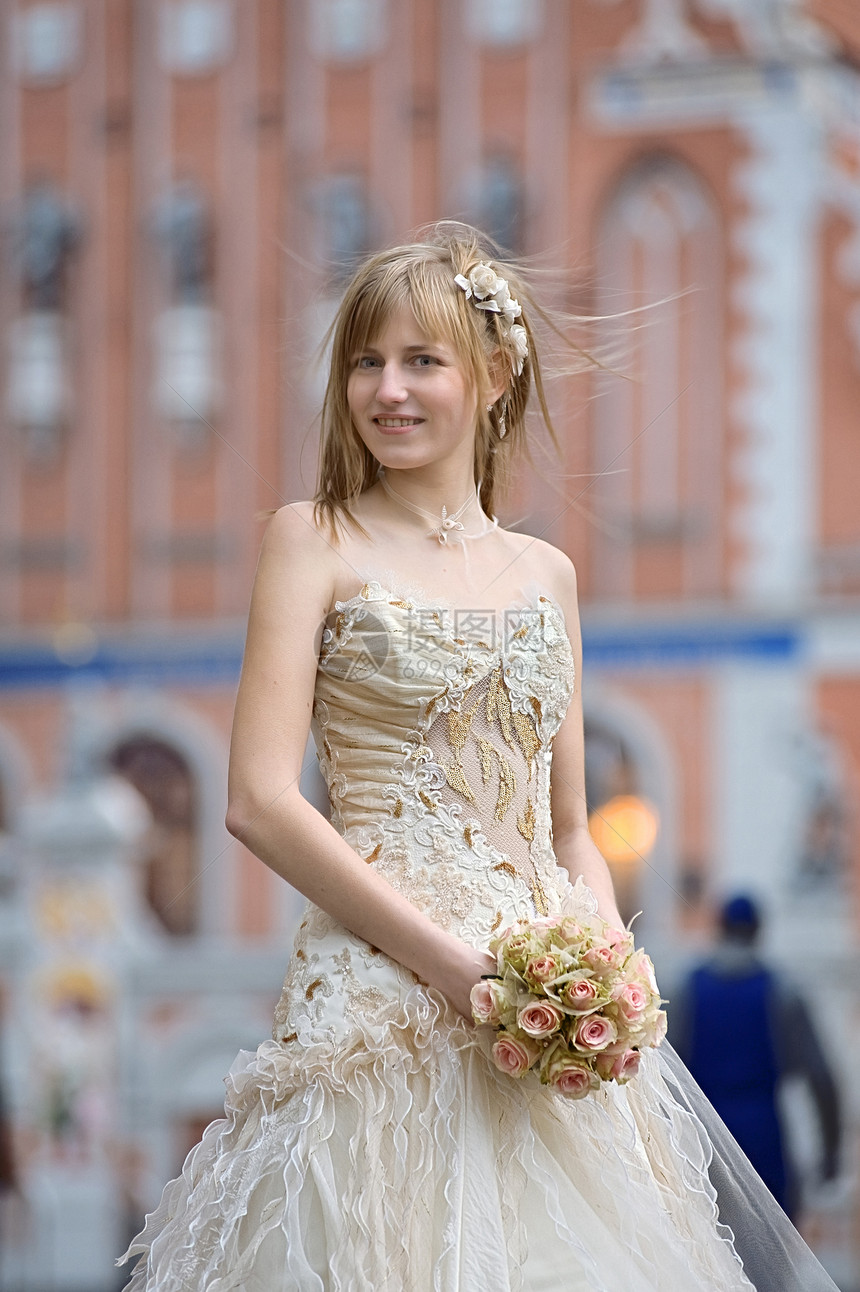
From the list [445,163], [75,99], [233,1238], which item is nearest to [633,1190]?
[233,1238]

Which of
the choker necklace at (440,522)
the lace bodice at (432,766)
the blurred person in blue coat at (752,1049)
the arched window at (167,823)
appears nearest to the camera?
the lace bodice at (432,766)

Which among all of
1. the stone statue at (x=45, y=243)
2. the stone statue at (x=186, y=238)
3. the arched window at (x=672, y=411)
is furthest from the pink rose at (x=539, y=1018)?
the stone statue at (x=45, y=243)

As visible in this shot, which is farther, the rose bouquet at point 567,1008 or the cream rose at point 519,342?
the cream rose at point 519,342

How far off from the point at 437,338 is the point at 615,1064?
668 millimetres

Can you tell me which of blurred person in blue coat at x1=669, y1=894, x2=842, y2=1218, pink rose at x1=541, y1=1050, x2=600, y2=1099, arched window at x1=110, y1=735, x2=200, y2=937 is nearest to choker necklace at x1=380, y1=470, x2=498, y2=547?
pink rose at x1=541, y1=1050, x2=600, y2=1099

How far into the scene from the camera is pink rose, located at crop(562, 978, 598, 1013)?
1442mm

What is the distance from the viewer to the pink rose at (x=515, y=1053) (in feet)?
4.76

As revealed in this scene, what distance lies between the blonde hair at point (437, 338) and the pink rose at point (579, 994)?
48 centimetres

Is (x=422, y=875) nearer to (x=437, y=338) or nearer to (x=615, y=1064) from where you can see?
(x=615, y=1064)

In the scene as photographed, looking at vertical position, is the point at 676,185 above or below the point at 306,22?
below

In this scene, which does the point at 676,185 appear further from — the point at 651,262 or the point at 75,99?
the point at 75,99

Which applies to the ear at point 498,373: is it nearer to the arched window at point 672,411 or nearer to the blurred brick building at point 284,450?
the blurred brick building at point 284,450

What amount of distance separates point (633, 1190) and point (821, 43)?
6742mm

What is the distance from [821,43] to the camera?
24.3ft
